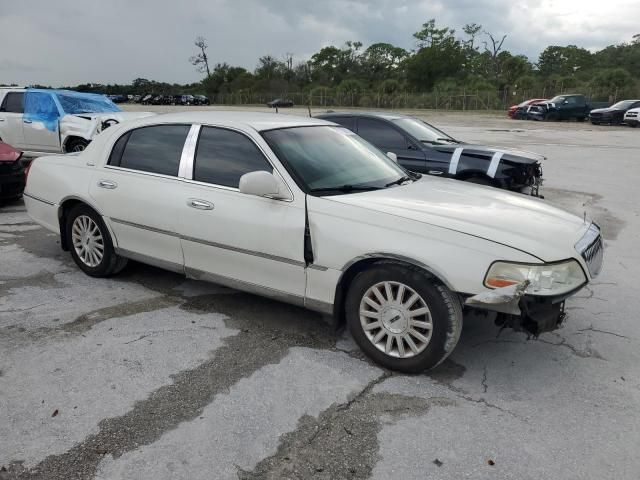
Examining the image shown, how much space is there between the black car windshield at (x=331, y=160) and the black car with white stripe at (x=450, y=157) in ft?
11.1

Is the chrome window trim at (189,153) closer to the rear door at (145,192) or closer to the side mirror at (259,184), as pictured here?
the rear door at (145,192)

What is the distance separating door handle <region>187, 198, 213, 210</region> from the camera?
13.2ft

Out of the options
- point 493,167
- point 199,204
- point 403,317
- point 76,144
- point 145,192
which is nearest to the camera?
point 403,317

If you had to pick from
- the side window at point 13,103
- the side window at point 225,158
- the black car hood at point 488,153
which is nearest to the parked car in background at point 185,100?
the side window at point 13,103

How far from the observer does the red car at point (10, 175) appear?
26.3 ft

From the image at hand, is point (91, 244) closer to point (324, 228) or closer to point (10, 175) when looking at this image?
point (324, 228)

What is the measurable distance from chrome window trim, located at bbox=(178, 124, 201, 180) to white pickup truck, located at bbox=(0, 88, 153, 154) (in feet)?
25.0

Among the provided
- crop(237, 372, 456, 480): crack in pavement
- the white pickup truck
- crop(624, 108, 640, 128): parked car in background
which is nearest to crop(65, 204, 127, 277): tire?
crop(237, 372, 456, 480): crack in pavement

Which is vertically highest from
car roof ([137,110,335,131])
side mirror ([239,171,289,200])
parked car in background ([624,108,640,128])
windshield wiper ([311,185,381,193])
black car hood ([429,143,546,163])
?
car roof ([137,110,335,131])

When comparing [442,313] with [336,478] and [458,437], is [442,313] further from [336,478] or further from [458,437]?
[336,478]

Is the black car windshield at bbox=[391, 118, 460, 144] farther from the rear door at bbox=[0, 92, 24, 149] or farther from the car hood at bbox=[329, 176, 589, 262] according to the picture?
the rear door at bbox=[0, 92, 24, 149]

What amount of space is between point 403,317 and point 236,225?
1365mm

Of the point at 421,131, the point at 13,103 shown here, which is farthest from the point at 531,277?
the point at 13,103

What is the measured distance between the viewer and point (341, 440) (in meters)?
2.79
